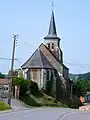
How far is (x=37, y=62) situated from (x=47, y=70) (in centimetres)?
322

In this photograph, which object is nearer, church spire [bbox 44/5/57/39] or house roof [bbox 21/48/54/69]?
house roof [bbox 21/48/54/69]

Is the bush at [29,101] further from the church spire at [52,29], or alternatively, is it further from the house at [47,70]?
the church spire at [52,29]

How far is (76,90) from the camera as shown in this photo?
11412 centimetres

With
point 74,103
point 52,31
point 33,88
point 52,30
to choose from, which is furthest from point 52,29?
point 33,88

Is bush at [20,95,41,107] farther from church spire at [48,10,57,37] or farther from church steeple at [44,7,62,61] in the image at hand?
church spire at [48,10,57,37]

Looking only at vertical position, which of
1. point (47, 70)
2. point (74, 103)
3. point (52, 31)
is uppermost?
point (52, 31)

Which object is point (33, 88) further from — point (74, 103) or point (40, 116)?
point (40, 116)

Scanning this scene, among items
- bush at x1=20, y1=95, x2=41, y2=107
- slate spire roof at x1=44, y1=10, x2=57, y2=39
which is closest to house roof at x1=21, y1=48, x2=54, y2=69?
slate spire roof at x1=44, y1=10, x2=57, y2=39

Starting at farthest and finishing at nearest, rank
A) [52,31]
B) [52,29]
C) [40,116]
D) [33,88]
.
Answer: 1. [52,29]
2. [52,31]
3. [33,88]
4. [40,116]

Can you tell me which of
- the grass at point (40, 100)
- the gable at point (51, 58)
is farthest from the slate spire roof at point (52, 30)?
the grass at point (40, 100)

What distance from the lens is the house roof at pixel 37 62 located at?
90312 mm

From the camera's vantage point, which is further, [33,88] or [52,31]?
[52,31]

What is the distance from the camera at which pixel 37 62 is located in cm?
9125

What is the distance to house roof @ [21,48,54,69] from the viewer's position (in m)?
90.3
